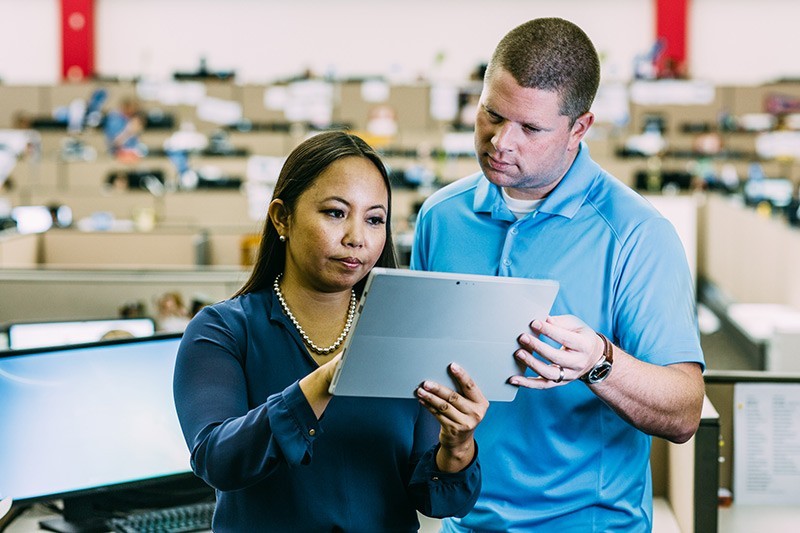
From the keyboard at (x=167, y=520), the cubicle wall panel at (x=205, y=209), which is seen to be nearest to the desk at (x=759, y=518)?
the keyboard at (x=167, y=520)

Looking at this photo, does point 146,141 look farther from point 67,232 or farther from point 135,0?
point 67,232

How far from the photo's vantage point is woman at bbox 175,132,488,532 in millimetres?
1043

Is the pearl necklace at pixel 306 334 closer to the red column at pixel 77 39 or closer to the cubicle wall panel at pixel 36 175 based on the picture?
the cubicle wall panel at pixel 36 175

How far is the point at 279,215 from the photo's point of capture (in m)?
1.15

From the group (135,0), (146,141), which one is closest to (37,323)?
(146,141)

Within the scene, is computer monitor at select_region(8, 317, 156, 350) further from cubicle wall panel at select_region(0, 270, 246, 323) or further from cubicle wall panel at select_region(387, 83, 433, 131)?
cubicle wall panel at select_region(387, 83, 433, 131)

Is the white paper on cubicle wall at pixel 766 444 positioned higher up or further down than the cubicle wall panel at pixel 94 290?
further down

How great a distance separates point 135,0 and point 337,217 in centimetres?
1338

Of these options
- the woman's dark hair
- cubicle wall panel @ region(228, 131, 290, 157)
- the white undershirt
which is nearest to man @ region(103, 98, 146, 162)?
cubicle wall panel @ region(228, 131, 290, 157)

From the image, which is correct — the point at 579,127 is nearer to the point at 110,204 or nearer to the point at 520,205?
the point at 520,205

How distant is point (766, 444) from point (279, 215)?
4.33ft

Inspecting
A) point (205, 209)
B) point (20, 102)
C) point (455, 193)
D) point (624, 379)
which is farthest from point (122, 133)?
point (624, 379)

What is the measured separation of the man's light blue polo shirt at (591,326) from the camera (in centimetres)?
128

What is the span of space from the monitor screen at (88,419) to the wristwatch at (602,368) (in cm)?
96
